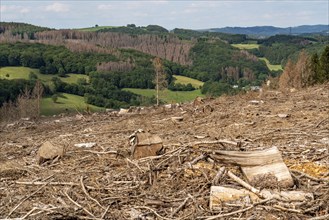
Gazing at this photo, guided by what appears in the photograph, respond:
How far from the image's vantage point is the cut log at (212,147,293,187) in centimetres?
444

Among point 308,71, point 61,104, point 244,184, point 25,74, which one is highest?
point 244,184

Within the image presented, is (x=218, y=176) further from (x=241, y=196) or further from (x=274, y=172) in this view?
(x=274, y=172)

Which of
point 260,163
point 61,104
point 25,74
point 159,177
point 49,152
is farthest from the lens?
point 25,74

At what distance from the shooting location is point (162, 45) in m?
170

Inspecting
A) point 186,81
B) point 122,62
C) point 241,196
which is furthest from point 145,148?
point 122,62

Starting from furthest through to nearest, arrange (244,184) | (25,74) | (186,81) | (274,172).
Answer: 1. (186,81)
2. (25,74)
3. (274,172)
4. (244,184)

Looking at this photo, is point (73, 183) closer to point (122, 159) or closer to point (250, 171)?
point (122, 159)

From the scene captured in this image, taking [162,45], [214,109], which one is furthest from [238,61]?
[214,109]

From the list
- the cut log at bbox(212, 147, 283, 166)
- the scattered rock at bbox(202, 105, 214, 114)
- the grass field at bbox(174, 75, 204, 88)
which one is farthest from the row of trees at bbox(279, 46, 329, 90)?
the grass field at bbox(174, 75, 204, 88)

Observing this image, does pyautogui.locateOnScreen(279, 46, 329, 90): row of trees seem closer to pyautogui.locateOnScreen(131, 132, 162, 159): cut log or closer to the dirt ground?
the dirt ground

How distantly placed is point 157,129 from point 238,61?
13566 centimetres

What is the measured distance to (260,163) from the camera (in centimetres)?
466

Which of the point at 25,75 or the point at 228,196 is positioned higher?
the point at 228,196

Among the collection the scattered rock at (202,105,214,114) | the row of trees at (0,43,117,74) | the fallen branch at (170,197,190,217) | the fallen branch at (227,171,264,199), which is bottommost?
the row of trees at (0,43,117,74)
